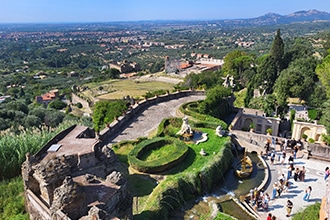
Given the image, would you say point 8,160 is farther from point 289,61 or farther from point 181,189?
point 289,61

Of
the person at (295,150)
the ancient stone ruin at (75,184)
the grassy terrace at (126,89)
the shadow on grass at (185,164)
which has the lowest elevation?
the grassy terrace at (126,89)

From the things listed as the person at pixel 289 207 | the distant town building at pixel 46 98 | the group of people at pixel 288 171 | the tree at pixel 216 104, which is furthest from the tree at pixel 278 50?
the distant town building at pixel 46 98

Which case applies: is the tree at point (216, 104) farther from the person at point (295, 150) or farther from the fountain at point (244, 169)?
the person at point (295, 150)

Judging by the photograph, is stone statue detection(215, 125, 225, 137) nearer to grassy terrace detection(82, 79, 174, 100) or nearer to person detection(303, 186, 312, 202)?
person detection(303, 186, 312, 202)

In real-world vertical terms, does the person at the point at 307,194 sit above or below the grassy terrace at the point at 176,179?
below

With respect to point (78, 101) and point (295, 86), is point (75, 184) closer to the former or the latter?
point (295, 86)

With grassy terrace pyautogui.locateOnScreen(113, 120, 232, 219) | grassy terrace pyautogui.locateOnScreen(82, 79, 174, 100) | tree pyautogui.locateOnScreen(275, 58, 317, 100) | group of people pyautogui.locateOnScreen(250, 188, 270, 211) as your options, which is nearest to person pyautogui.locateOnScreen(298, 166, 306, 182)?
group of people pyautogui.locateOnScreen(250, 188, 270, 211)

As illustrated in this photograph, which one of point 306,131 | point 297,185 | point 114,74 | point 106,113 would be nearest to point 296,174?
point 297,185
